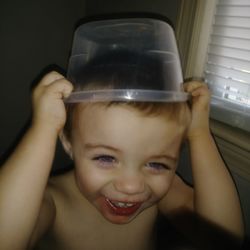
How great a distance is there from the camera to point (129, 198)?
0.68 metres

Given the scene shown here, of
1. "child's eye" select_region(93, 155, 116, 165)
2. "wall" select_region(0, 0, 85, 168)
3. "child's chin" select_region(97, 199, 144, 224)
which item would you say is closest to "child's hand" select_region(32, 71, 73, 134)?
"child's eye" select_region(93, 155, 116, 165)

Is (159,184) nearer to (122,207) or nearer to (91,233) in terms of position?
(122,207)

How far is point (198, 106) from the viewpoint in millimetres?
754

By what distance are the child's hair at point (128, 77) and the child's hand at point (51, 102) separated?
0.03 meters

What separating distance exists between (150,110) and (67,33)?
74 cm

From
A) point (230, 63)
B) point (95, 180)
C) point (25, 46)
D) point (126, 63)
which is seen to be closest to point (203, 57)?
point (230, 63)

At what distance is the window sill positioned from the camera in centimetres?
80

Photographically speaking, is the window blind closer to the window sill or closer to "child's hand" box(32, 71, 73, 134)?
the window sill

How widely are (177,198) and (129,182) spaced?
29 centimetres

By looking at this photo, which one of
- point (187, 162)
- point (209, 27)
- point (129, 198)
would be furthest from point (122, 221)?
point (209, 27)

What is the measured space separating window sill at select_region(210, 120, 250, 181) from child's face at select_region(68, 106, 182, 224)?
20cm

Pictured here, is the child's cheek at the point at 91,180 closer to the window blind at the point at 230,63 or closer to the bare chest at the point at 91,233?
the bare chest at the point at 91,233

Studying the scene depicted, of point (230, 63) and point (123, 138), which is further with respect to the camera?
point (230, 63)

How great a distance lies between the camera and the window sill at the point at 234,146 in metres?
0.80
